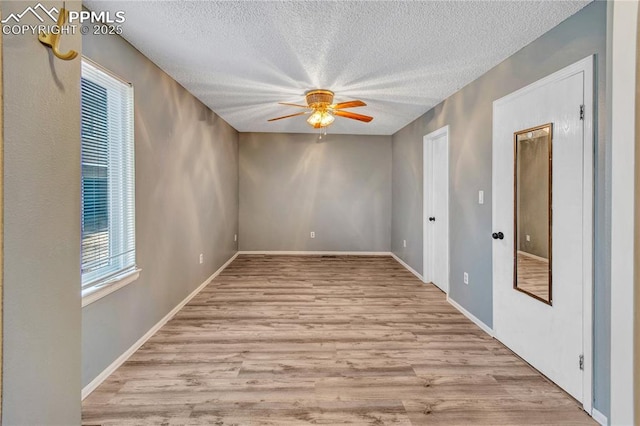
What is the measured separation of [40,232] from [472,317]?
3389 millimetres

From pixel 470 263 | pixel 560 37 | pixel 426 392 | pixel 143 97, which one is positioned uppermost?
pixel 560 37

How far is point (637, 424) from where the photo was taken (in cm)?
60

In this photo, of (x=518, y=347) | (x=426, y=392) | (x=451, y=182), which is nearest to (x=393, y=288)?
(x=451, y=182)

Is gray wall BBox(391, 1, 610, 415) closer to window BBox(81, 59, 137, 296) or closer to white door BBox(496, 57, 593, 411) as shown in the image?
white door BBox(496, 57, 593, 411)

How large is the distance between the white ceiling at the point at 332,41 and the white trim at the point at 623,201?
158cm

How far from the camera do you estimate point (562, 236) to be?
208 cm

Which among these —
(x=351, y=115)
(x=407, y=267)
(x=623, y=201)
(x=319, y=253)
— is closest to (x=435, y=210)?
(x=407, y=267)

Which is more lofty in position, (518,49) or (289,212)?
(518,49)

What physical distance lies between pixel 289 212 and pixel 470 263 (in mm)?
3773

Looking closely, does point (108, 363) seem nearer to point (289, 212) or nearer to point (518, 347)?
point (518, 347)

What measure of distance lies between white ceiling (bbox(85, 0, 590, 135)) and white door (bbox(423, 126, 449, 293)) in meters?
0.95

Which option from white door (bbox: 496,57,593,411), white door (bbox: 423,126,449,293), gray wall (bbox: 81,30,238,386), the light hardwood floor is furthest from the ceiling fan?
the light hardwood floor

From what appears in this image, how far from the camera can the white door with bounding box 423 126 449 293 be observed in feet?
14.0

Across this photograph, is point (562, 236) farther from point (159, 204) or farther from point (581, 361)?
point (159, 204)
